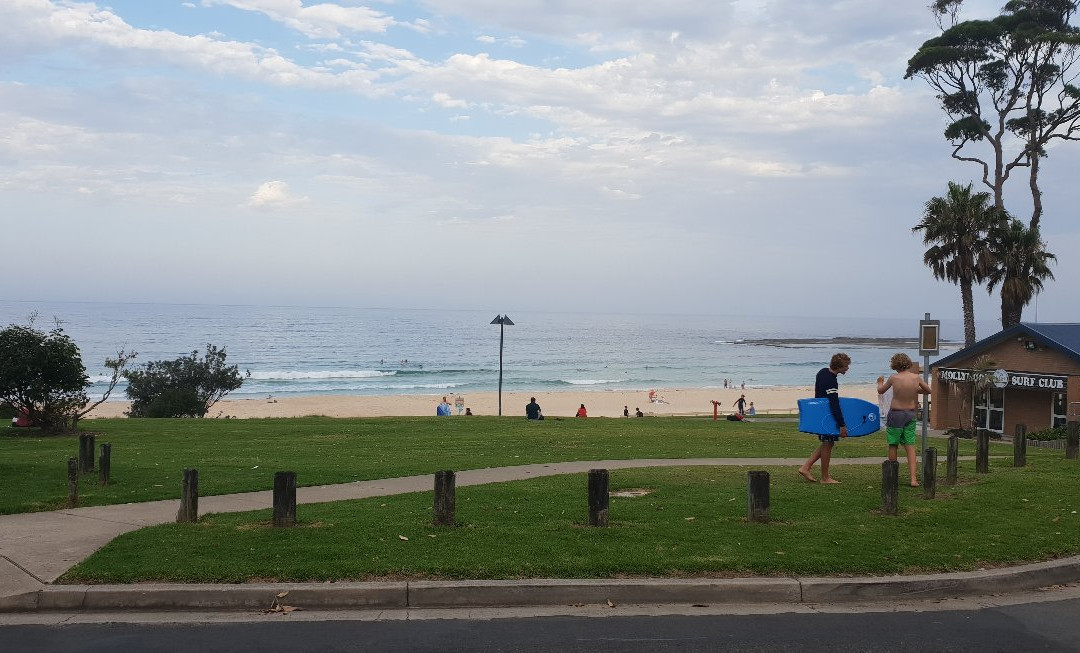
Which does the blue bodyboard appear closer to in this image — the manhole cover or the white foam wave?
the manhole cover

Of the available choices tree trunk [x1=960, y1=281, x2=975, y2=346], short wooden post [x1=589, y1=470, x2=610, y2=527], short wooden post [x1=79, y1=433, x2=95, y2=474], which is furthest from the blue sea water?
short wooden post [x1=589, y1=470, x2=610, y2=527]

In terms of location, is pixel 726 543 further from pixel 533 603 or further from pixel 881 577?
pixel 533 603

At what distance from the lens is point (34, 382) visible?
68.8 feet

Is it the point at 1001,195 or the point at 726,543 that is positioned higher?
the point at 1001,195

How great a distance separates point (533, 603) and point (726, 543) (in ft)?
6.88

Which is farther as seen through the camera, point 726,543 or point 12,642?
point 726,543

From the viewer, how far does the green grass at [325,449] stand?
40.7ft

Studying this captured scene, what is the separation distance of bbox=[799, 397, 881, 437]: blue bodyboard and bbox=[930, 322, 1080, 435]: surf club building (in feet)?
58.9

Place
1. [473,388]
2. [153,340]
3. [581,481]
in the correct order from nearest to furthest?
1. [581,481]
2. [473,388]
3. [153,340]

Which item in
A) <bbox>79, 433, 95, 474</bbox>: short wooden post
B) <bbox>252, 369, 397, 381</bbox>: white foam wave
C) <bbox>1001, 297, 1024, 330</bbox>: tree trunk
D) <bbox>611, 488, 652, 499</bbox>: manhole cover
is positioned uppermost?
<bbox>1001, 297, 1024, 330</bbox>: tree trunk

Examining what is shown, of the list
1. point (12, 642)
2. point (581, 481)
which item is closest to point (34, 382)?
point (581, 481)

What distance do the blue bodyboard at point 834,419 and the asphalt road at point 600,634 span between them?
460 cm

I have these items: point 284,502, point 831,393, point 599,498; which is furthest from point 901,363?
point 284,502

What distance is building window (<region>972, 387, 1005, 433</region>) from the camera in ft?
103
